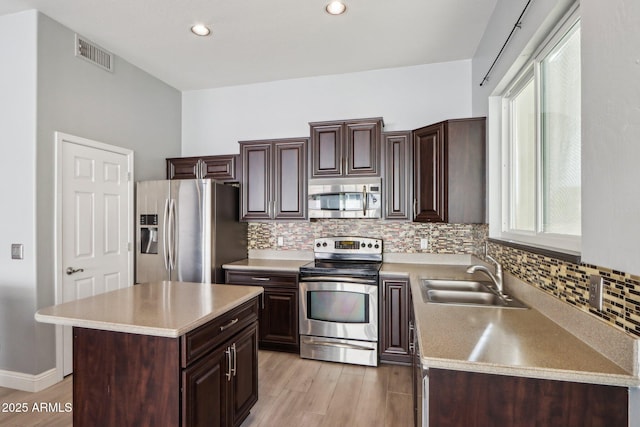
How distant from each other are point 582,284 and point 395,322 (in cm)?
185

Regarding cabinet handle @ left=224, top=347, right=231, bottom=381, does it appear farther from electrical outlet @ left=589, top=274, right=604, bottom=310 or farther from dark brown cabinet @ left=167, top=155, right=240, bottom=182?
dark brown cabinet @ left=167, top=155, right=240, bottom=182

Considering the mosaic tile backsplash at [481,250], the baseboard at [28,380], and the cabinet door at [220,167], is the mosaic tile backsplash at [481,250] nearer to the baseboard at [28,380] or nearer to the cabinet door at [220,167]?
the cabinet door at [220,167]

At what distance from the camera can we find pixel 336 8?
8.25ft

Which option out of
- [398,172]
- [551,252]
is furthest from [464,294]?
[398,172]

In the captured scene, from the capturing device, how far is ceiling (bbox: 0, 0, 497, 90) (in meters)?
2.51

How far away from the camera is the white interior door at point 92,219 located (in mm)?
2795

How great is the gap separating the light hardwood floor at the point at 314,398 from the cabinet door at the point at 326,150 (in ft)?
6.22

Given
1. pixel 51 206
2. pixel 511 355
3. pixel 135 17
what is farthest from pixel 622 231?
pixel 51 206

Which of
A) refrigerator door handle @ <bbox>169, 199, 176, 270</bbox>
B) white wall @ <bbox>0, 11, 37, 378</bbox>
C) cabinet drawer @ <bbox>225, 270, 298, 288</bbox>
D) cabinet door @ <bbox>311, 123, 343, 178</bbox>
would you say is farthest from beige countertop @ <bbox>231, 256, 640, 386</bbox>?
white wall @ <bbox>0, 11, 37, 378</bbox>

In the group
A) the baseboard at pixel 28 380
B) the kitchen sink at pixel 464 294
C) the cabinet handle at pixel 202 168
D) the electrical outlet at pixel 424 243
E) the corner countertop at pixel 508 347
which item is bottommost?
the baseboard at pixel 28 380

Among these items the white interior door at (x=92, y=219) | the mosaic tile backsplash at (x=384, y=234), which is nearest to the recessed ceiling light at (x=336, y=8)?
the mosaic tile backsplash at (x=384, y=234)

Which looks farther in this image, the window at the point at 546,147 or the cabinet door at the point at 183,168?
the cabinet door at the point at 183,168

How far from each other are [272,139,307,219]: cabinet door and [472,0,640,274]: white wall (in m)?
2.64

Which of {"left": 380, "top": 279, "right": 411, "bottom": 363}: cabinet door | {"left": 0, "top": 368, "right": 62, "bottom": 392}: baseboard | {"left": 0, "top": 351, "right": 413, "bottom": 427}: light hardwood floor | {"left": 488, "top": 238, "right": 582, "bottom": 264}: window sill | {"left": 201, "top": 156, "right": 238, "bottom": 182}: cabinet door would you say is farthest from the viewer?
{"left": 201, "top": 156, "right": 238, "bottom": 182}: cabinet door
